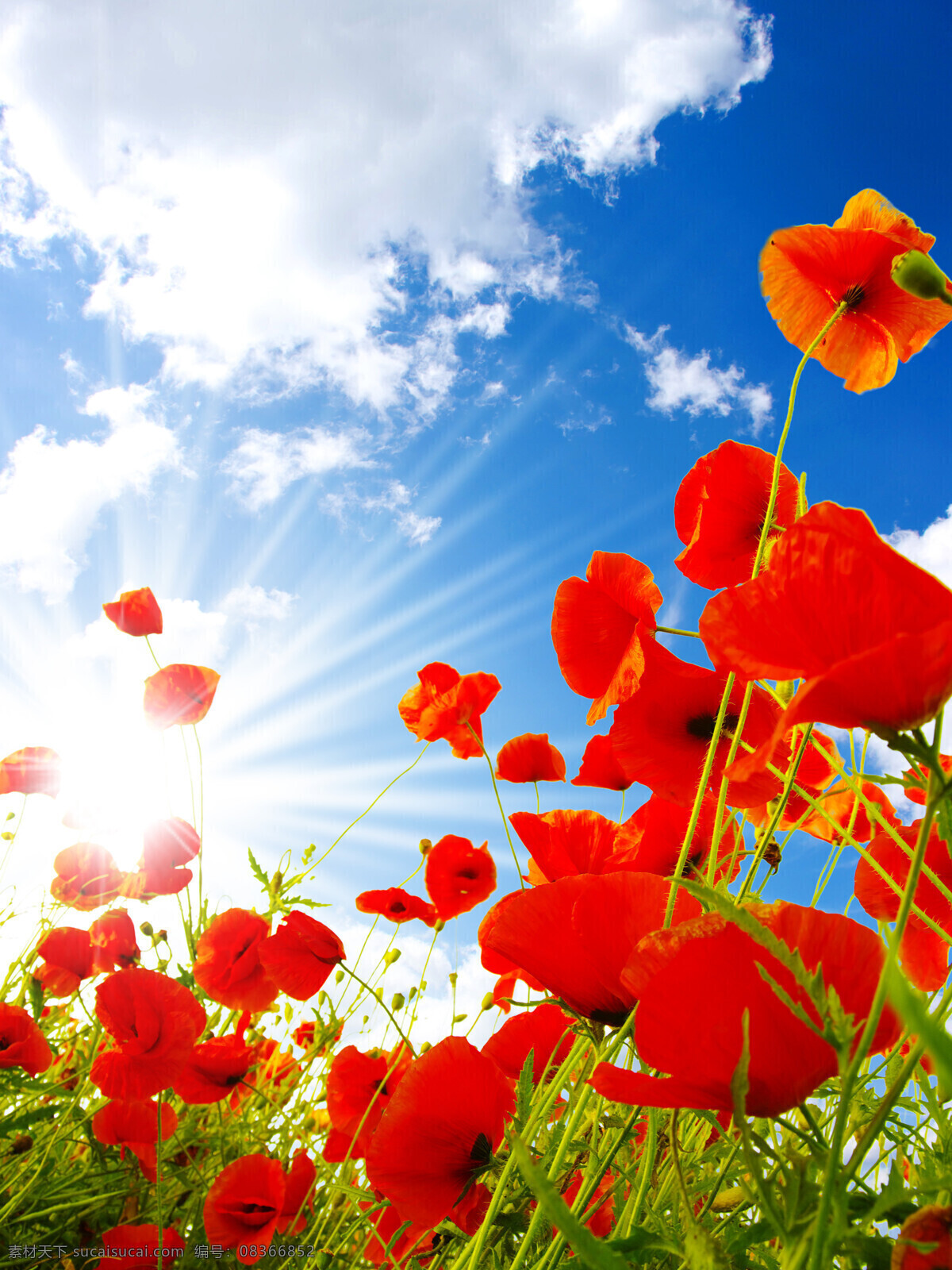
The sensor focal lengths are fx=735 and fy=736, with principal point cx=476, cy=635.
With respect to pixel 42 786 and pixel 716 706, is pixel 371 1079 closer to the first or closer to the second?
pixel 716 706

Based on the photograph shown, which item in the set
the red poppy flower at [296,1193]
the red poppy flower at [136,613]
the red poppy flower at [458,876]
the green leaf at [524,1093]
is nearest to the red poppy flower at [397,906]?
the red poppy flower at [458,876]

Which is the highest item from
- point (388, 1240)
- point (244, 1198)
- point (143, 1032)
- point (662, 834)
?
point (143, 1032)

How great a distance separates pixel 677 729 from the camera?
67cm

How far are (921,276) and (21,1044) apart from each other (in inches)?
61.3

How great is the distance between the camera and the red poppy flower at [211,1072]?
4.38ft

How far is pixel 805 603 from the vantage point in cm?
31

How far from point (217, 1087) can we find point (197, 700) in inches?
32.9

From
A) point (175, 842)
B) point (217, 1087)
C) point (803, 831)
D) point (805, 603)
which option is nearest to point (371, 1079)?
point (217, 1087)

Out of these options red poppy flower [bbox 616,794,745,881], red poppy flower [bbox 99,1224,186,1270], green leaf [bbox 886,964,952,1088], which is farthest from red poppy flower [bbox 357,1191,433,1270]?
green leaf [bbox 886,964,952,1088]

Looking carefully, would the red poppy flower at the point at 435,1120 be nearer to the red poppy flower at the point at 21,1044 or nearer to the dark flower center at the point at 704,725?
the dark flower center at the point at 704,725

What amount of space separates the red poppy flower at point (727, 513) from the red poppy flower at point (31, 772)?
6.43ft

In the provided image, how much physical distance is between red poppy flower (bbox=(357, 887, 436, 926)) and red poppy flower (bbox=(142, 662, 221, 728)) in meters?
0.61

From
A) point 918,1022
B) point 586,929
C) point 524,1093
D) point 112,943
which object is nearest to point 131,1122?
point 112,943

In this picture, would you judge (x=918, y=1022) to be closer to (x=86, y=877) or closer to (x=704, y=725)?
(x=704, y=725)
